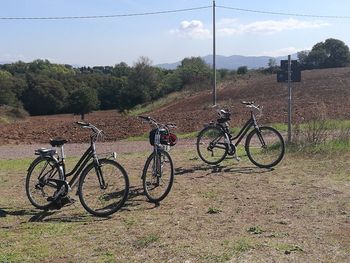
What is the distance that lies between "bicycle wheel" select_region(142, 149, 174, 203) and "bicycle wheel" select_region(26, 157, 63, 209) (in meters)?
1.19

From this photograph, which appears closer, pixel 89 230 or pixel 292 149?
pixel 89 230

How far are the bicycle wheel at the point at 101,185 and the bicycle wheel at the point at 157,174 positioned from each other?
1.67 feet

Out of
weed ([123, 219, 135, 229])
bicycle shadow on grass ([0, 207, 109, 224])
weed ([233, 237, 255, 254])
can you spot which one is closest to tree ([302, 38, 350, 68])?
bicycle shadow on grass ([0, 207, 109, 224])

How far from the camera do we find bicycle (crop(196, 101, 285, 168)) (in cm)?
921

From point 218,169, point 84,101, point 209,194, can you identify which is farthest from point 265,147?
point 84,101

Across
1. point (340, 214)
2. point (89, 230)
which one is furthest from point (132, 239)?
point (340, 214)

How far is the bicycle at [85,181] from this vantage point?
615 centimetres

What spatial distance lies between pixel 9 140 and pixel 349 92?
60.0 ft

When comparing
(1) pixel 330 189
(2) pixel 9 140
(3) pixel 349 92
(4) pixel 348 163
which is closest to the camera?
(1) pixel 330 189

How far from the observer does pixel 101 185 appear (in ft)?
20.6

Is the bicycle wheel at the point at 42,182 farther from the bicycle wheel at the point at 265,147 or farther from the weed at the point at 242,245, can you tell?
the bicycle wheel at the point at 265,147

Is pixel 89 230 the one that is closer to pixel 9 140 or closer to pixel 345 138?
pixel 345 138

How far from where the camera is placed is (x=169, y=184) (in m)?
6.75

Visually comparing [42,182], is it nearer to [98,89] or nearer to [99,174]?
[99,174]
